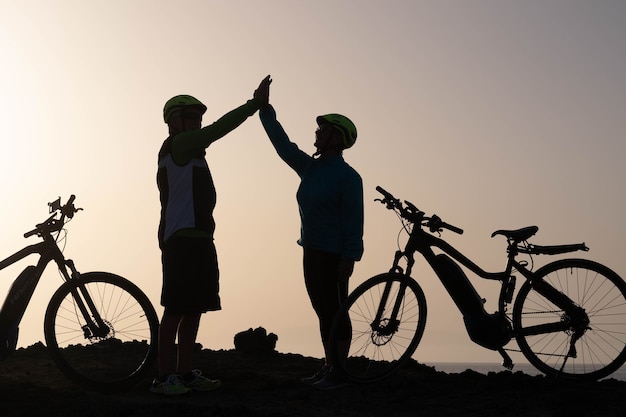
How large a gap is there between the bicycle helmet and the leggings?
1035mm

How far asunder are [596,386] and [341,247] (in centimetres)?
249

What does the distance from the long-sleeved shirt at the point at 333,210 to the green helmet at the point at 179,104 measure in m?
1.21

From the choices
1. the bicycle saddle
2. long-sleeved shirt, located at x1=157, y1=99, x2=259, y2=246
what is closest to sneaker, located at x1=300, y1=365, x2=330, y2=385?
long-sleeved shirt, located at x1=157, y1=99, x2=259, y2=246

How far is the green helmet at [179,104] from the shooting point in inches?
273

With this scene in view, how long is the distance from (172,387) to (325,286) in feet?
5.13

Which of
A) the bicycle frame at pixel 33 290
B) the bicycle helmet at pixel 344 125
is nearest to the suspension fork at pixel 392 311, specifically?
the bicycle helmet at pixel 344 125

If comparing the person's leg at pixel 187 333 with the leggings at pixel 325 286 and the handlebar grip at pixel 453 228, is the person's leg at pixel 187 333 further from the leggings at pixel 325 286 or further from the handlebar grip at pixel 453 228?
the handlebar grip at pixel 453 228

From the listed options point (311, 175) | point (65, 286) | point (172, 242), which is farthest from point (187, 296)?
point (311, 175)

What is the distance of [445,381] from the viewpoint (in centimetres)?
757

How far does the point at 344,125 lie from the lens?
24.2 ft

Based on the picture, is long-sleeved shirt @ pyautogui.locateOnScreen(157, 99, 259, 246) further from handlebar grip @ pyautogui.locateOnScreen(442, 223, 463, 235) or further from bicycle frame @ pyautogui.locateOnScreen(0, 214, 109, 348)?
handlebar grip @ pyautogui.locateOnScreen(442, 223, 463, 235)

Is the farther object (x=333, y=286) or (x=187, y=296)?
(x=333, y=286)

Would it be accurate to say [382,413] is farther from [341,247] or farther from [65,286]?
[65,286]

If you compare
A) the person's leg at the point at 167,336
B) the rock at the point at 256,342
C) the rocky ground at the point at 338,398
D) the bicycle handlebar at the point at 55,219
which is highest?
the bicycle handlebar at the point at 55,219
